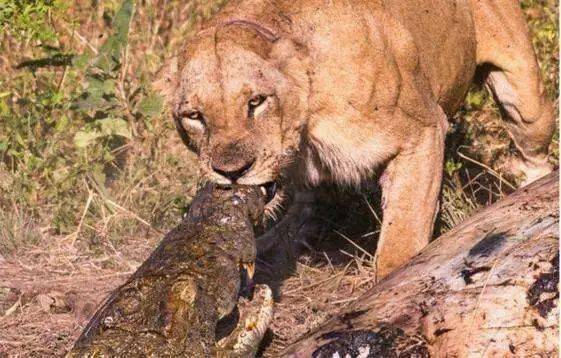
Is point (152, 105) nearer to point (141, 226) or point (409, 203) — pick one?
point (141, 226)

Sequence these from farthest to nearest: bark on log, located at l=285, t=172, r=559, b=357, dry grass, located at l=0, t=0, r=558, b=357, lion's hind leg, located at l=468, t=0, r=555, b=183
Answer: lion's hind leg, located at l=468, t=0, r=555, b=183 < dry grass, located at l=0, t=0, r=558, b=357 < bark on log, located at l=285, t=172, r=559, b=357

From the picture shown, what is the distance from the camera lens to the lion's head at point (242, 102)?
4.59 meters

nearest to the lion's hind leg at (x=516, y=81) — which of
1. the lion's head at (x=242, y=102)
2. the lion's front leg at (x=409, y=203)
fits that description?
the lion's front leg at (x=409, y=203)

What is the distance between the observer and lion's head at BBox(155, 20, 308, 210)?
4.59 metres

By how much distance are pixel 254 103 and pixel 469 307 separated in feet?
4.37

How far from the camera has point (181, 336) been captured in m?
3.80

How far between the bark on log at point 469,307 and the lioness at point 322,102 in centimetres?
91

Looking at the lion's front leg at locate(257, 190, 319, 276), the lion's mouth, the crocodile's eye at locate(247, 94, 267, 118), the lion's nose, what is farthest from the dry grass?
the crocodile's eye at locate(247, 94, 267, 118)

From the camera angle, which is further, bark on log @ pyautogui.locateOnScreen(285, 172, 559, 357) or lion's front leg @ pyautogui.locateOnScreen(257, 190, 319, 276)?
lion's front leg @ pyautogui.locateOnScreen(257, 190, 319, 276)

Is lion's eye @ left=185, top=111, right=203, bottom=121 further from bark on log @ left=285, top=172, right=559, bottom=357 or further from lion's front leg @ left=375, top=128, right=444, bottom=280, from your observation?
bark on log @ left=285, top=172, right=559, bottom=357

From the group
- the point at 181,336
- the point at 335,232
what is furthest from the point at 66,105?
the point at 181,336

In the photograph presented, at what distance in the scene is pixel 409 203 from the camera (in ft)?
16.6

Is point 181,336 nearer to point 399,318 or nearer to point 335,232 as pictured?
point 399,318

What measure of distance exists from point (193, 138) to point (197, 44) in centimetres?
38
